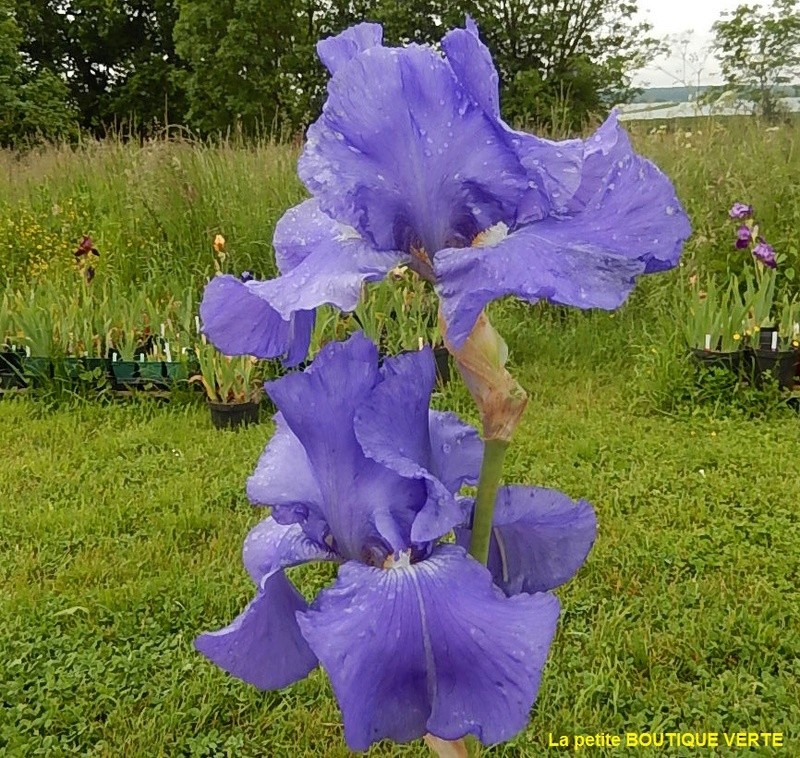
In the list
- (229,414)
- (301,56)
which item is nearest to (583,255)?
(229,414)

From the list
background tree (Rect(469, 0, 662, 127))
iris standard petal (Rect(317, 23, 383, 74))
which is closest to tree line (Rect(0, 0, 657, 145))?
background tree (Rect(469, 0, 662, 127))

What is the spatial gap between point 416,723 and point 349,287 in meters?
0.31

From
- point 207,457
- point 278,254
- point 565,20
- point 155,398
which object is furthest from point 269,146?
point 565,20

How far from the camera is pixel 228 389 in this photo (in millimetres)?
4191

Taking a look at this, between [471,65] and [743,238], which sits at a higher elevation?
[471,65]

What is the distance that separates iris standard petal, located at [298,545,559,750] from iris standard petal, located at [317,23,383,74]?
43 centimetres

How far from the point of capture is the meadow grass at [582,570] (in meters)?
2.26

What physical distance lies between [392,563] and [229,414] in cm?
355

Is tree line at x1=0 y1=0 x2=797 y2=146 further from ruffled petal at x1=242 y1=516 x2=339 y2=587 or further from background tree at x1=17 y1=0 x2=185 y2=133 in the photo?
ruffled petal at x1=242 y1=516 x2=339 y2=587

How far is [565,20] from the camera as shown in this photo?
19.0 m

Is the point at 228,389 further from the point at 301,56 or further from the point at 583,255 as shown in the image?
the point at 301,56

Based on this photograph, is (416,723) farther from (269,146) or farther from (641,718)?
(269,146)

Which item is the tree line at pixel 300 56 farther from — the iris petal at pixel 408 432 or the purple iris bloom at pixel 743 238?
the iris petal at pixel 408 432

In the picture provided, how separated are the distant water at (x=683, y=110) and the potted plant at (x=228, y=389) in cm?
379
